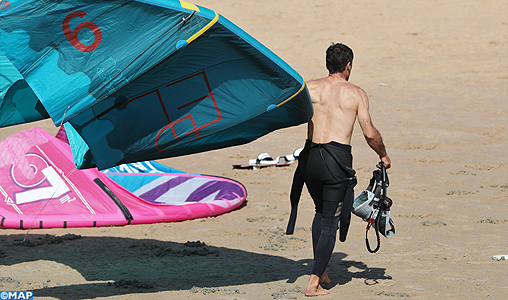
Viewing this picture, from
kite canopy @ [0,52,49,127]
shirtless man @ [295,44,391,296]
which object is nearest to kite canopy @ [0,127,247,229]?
kite canopy @ [0,52,49,127]

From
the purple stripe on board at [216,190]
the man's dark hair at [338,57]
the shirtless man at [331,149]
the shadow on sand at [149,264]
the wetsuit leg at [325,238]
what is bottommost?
the shadow on sand at [149,264]

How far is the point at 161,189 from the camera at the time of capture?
7539 millimetres

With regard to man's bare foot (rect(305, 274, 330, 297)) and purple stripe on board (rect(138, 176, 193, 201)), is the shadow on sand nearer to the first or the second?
man's bare foot (rect(305, 274, 330, 297))

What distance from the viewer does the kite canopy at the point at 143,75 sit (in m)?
4.20

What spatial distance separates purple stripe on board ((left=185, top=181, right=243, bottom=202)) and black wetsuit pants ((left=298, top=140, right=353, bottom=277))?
287 cm

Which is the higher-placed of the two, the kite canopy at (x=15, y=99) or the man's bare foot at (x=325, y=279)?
the kite canopy at (x=15, y=99)

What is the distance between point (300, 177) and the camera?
4.64 meters

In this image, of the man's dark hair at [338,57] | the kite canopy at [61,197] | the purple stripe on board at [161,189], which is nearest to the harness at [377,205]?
the man's dark hair at [338,57]

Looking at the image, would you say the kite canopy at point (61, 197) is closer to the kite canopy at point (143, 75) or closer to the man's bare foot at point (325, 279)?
the kite canopy at point (143, 75)

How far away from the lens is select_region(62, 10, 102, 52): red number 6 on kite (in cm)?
421

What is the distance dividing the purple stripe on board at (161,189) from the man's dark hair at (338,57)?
139 inches

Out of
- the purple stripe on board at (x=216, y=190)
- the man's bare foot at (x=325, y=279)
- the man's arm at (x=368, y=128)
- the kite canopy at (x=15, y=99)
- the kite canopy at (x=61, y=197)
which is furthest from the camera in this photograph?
the purple stripe on board at (x=216, y=190)

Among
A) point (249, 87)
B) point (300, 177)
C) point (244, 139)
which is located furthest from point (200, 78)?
point (300, 177)

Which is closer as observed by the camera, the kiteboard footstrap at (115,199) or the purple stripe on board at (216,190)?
the kiteboard footstrap at (115,199)
